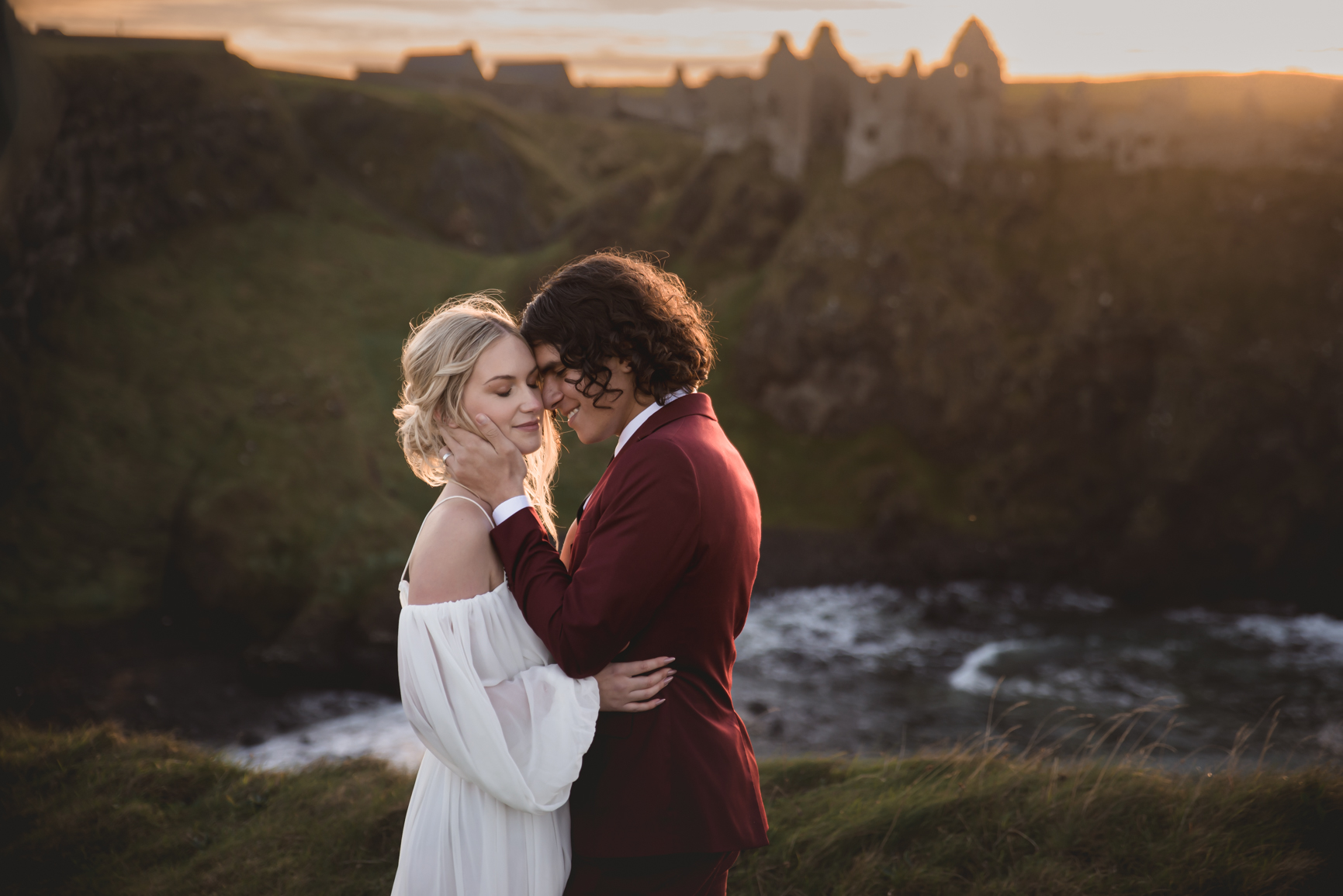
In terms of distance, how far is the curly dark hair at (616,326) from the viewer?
3236mm

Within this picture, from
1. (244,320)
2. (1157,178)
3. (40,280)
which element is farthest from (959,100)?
(40,280)

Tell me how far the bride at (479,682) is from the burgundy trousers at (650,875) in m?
0.16

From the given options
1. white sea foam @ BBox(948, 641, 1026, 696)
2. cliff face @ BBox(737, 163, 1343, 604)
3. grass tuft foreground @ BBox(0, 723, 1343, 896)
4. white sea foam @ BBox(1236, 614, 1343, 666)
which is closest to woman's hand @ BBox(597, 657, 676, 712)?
grass tuft foreground @ BBox(0, 723, 1343, 896)

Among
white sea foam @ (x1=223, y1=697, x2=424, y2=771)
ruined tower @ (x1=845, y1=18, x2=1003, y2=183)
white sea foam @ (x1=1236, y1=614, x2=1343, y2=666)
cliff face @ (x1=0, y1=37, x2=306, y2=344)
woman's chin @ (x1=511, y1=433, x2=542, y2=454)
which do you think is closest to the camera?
woman's chin @ (x1=511, y1=433, x2=542, y2=454)

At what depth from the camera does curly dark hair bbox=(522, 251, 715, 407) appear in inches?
127

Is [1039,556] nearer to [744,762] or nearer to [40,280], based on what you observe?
[744,762]

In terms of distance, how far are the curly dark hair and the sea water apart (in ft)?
58.9

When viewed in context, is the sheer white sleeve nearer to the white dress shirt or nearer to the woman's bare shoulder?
the woman's bare shoulder

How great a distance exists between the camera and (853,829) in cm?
534

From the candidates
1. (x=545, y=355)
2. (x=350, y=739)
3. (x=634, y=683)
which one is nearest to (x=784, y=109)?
(x=350, y=739)

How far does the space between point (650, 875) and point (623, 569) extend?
123cm

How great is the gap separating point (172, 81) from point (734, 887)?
62.8 meters

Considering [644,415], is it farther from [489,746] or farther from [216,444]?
[216,444]

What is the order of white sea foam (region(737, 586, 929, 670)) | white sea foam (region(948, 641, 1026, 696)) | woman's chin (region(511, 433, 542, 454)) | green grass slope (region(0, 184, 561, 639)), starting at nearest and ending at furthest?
1. woman's chin (region(511, 433, 542, 454))
2. white sea foam (region(948, 641, 1026, 696))
3. green grass slope (region(0, 184, 561, 639))
4. white sea foam (region(737, 586, 929, 670))
